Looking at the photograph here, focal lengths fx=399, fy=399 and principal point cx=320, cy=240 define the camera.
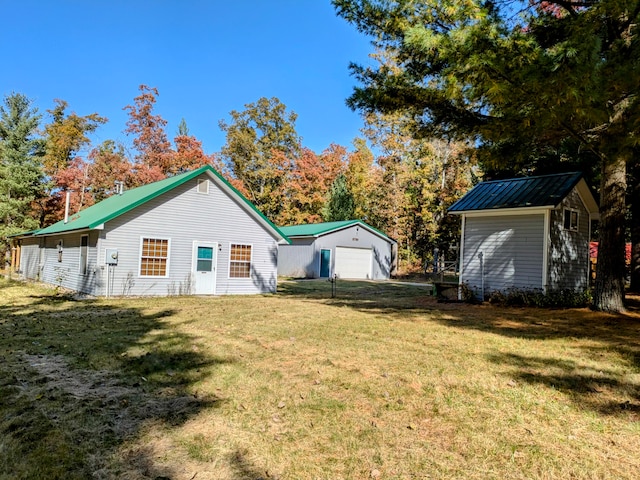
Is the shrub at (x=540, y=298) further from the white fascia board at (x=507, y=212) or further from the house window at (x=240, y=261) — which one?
the house window at (x=240, y=261)

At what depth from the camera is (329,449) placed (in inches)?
120

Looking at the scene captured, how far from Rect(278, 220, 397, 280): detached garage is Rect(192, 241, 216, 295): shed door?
10.9 meters

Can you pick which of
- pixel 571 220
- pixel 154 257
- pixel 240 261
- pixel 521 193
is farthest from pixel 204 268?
pixel 571 220

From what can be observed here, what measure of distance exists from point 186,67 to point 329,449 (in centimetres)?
2278

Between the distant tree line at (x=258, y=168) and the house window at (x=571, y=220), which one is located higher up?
the distant tree line at (x=258, y=168)

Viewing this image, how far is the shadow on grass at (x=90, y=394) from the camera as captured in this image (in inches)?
114

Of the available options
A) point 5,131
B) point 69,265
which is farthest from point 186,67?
point 5,131

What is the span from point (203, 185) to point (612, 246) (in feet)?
41.2

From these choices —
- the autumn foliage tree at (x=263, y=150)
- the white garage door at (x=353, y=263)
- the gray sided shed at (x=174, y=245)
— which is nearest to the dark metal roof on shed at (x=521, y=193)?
the gray sided shed at (x=174, y=245)

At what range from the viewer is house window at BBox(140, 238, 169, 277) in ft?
44.8

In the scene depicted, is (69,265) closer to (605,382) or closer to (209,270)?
(209,270)

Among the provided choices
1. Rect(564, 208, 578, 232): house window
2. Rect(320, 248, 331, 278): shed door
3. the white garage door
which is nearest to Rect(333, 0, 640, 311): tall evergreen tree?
Rect(564, 208, 578, 232): house window

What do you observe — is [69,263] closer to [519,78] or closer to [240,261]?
[240,261]

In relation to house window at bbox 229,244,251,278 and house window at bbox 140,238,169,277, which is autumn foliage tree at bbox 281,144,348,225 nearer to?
house window at bbox 229,244,251,278
